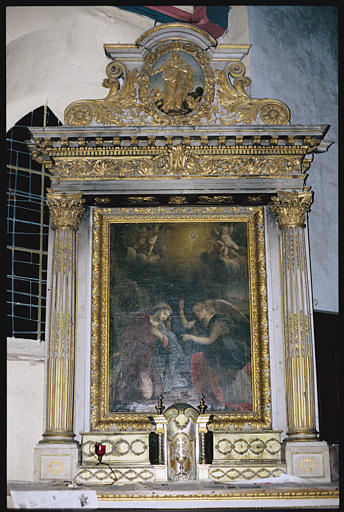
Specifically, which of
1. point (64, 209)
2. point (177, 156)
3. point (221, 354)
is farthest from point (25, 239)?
point (221, 354)

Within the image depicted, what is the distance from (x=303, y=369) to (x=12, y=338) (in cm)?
429

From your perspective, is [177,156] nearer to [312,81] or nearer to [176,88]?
[176,88]

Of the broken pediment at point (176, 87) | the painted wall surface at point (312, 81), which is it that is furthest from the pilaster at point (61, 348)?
the painted wall surface at point (312, 81)

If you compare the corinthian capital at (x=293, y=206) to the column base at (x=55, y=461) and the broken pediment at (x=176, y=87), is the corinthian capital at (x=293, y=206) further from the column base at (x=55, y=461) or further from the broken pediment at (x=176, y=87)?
the column base at (x=55, y=461)

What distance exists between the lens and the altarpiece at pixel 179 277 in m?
9.38

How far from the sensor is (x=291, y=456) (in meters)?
9.27

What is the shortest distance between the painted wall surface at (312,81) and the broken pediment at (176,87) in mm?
1494

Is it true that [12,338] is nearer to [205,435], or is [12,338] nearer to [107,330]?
[107,330]

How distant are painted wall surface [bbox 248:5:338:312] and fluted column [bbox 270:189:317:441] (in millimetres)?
1740

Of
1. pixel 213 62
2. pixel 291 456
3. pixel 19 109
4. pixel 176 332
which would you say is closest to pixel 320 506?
pixel 291 456

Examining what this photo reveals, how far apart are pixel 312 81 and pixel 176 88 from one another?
301 centimetres

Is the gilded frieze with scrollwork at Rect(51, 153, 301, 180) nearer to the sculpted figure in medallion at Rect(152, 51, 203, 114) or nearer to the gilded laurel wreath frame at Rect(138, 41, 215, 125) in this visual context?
the gilded laurel wreath frame at Rect(138, 41, 215, 125)

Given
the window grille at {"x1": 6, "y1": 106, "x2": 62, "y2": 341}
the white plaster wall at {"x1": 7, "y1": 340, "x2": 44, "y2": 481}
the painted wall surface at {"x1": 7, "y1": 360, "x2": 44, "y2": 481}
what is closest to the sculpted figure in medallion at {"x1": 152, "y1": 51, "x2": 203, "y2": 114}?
the window grille at {"x1": 6, "y1": 106, "x2": 62, "y2": 341}

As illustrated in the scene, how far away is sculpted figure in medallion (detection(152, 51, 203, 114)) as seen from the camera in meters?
10.3
